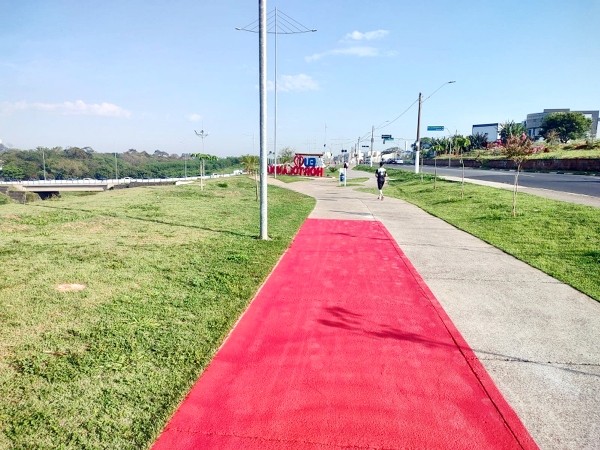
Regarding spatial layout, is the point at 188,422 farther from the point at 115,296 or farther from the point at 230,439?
the point at 115,296

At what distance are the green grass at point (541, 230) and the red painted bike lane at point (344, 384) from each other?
3.64 m

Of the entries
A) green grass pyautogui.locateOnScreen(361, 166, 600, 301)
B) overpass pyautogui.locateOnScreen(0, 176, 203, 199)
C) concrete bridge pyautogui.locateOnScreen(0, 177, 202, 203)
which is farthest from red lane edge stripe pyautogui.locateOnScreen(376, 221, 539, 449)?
overpass pyautogui.locateOnScreen(0, 176, 203, 199)

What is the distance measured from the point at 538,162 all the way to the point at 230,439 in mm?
47659

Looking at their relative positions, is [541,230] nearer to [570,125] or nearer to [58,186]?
[58,186]

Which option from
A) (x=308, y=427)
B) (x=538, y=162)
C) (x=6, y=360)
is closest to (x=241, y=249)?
(x=6, y=360)

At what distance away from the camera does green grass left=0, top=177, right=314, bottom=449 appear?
3188mm

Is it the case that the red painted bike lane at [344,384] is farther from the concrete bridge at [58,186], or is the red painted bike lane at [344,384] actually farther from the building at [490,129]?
the building at [490,129]

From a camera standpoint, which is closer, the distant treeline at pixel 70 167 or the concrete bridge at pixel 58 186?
the concrete bridge at pixel 58 186

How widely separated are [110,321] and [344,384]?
127 inches

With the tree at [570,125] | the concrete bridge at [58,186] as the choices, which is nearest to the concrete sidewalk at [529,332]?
the concrete bridge at [58,186]

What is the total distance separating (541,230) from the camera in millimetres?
11414

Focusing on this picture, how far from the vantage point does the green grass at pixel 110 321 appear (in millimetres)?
3188

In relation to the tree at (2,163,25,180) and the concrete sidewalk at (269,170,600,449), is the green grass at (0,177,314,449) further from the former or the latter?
the tree at (2,163,25,180)

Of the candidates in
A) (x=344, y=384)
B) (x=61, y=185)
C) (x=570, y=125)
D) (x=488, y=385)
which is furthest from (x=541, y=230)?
(x=570, y=125)
